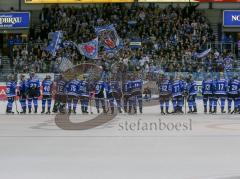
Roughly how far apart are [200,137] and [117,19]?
21173mm

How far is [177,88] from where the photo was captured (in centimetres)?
2081

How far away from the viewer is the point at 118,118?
18859mm

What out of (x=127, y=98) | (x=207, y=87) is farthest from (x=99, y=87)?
(x=207, y=87)

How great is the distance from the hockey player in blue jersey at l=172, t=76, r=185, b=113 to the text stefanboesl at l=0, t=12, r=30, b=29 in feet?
48.5

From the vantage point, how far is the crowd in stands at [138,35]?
92.9ft

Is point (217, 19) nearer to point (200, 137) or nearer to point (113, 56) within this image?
point (113, 56)

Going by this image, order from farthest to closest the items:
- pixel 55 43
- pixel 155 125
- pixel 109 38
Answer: pixel 55 43 < pixel 109 38 < pixel 155 125

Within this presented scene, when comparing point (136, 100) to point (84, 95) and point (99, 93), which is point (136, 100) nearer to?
point (99, 93)

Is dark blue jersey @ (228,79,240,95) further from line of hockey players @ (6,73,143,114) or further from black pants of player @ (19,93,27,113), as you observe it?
black pants of player @ (19,93,27,113)

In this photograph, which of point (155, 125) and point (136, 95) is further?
point (136, 95)

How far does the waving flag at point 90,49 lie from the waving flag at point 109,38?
2.01 feet

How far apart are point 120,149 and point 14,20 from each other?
2325 centimetres

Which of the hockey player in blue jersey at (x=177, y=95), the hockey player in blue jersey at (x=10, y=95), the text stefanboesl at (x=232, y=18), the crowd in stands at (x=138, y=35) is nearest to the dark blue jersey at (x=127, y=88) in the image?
the hockey player in blue jersey at (x=177, y=95)

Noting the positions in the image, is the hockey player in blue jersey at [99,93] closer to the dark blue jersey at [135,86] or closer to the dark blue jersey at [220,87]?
the dark blue jersey at [135,86]
